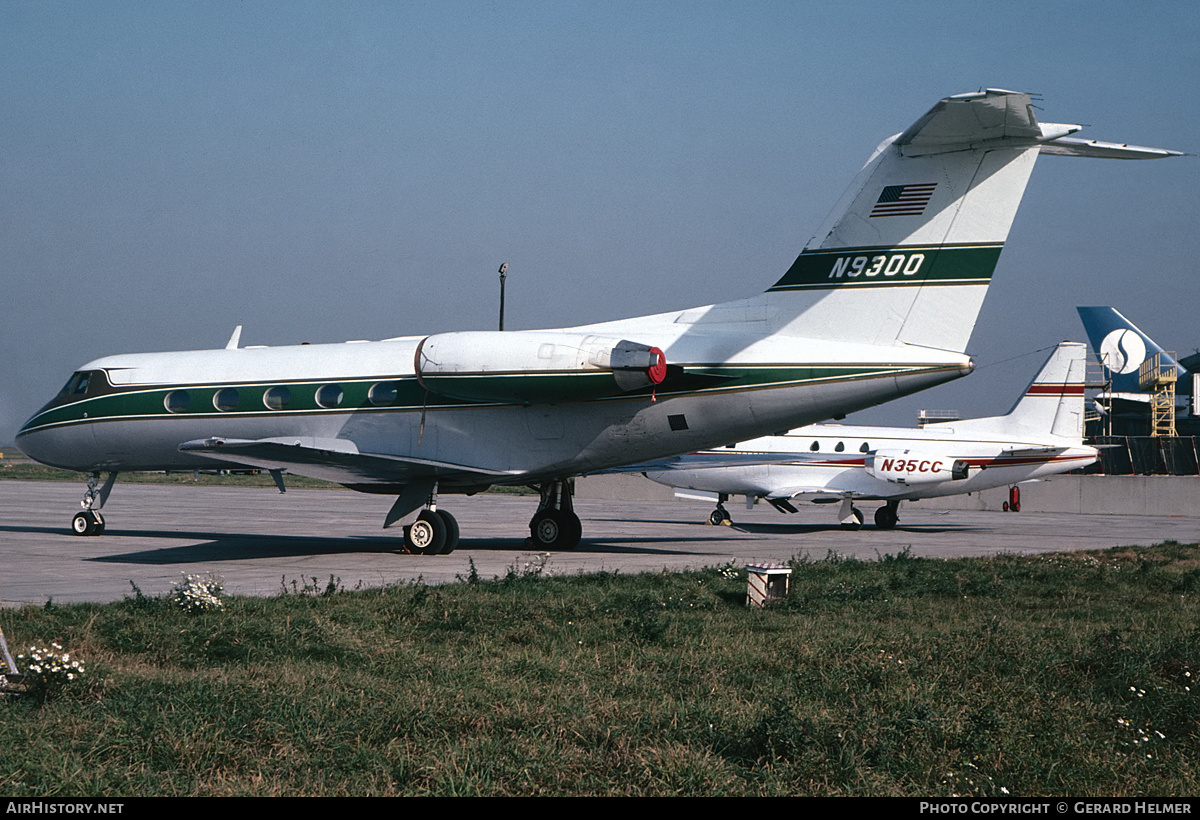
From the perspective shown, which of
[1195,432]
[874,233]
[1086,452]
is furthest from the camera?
[1195,432]

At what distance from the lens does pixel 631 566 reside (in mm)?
15797

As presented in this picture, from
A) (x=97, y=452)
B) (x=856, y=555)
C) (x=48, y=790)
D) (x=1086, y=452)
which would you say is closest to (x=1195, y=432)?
(x=1086, y=452)

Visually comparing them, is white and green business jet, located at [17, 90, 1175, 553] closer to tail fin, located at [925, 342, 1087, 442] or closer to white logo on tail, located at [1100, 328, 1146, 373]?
tail fin, located at [925, 342, 1087, 442]

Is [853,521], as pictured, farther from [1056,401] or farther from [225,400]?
[225,400]

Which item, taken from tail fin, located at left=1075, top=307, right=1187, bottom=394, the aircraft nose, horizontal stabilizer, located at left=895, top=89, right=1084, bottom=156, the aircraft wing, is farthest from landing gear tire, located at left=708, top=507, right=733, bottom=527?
tail fin, located at left=1075, top=307, right=1187, bottom=394

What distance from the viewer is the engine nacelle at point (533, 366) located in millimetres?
15602

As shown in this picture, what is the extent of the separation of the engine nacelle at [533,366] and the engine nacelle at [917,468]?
1634 cm

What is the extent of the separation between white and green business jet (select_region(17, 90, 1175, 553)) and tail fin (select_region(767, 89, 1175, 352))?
0.02 meters

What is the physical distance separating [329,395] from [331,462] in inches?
85.5

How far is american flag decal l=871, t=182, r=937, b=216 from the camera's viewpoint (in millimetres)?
14547

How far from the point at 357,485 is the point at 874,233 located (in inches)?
365

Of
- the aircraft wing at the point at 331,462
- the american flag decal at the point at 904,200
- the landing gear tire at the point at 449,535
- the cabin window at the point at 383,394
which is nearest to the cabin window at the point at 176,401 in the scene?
the aircraft wing at the point at 331,462
